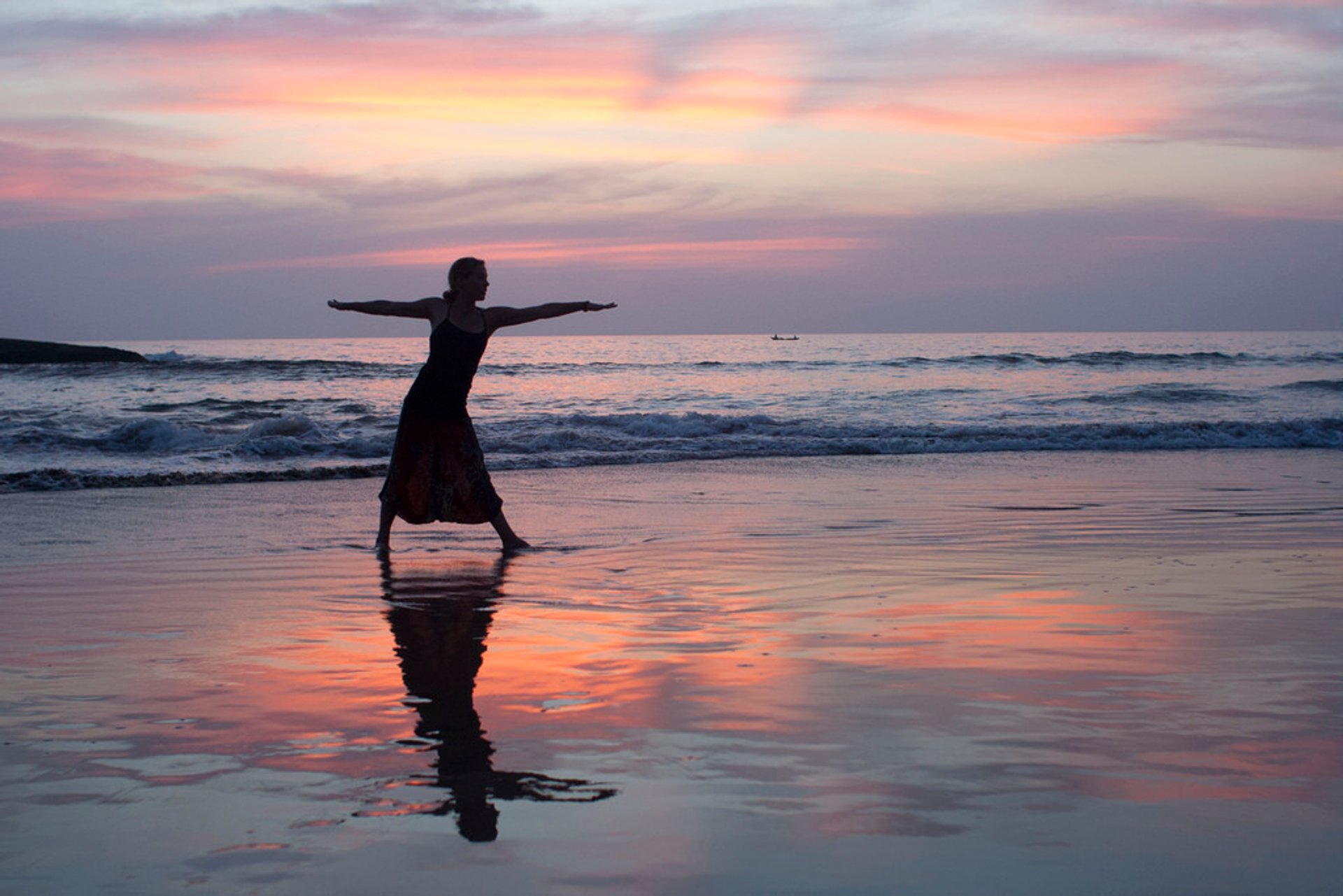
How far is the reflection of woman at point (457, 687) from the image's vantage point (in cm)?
281

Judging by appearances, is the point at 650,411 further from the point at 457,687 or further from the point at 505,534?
the point at 457,687

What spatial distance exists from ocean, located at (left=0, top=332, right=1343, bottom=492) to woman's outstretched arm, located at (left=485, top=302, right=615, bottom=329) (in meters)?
6.14

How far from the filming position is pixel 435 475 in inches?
285

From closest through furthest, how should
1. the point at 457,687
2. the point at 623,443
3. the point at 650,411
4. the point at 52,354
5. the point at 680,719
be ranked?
the point at 680,719 < the point at 457,687 < the point at 623,443 < the point at 650,411 < the point at 52,354

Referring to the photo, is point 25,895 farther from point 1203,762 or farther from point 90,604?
point 90,604

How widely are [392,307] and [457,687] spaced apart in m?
3.53

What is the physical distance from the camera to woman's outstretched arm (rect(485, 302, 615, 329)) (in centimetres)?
687

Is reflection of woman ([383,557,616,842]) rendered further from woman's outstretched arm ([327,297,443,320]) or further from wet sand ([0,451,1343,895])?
woman's outstretched arm ([327,297,443,320])

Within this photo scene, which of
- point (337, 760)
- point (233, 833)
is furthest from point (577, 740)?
point (233, 833)

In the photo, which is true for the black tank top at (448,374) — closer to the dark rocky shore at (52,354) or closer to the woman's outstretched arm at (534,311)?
the woman's outstretched arm at (534,311)

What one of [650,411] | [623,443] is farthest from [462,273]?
[650,411]

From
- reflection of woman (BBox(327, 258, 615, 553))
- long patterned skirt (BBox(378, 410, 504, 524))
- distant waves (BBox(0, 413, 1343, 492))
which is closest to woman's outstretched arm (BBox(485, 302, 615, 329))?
reflection of woman (BBox(327, 258, 615, 553))

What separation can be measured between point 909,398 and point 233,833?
2579cm

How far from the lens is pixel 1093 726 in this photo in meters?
3.31
